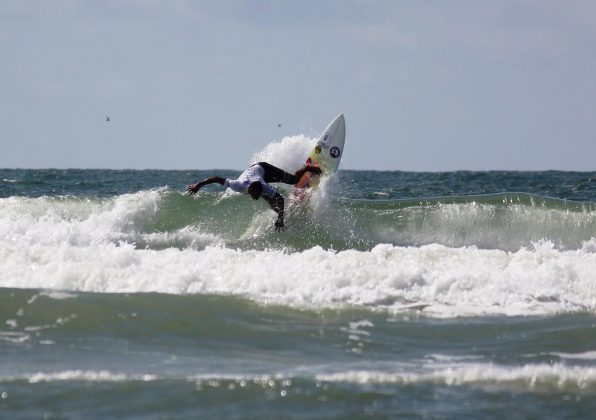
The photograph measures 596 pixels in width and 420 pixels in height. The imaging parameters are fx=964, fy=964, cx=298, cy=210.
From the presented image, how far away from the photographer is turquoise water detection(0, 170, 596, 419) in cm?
672

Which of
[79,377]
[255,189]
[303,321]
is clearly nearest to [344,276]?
[303,321]

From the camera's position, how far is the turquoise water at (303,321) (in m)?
6.72

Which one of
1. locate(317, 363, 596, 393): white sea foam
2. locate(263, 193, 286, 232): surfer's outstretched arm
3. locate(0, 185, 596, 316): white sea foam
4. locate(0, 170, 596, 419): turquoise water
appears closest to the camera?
locate(0, 170, 596, 419): turquoise water

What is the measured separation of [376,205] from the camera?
717 inches

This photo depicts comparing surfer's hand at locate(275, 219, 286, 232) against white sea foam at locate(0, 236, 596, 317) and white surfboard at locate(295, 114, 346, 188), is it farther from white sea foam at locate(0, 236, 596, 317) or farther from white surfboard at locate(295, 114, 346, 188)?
white sea foam at locate(0, 236, 596, 317)

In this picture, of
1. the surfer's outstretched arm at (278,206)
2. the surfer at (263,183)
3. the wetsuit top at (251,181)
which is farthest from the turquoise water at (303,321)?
the wetsuit top at (251,181)

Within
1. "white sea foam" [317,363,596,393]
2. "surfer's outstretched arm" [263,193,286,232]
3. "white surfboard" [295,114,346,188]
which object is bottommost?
"white sea foam" [317,363,596,393]

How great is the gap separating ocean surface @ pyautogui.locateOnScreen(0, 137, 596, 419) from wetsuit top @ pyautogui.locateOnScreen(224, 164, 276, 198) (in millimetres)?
1001

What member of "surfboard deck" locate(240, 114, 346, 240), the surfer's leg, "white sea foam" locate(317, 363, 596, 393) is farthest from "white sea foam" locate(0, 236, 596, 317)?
"surfboard deck" locate(240, 114, 346, 240)

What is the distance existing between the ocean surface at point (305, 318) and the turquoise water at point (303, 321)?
23 mm

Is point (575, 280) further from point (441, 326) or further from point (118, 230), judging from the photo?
point (118, 230)

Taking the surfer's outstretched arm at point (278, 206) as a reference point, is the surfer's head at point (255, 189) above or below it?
above

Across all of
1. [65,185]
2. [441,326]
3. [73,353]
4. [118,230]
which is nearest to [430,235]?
[118,230]

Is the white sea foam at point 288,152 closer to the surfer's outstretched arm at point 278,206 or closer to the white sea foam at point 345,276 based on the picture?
the surfer's outstretched arm at point 278,206
